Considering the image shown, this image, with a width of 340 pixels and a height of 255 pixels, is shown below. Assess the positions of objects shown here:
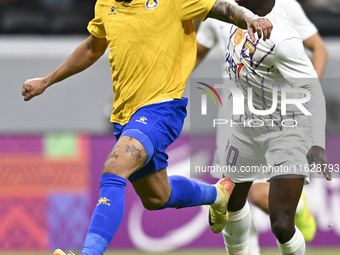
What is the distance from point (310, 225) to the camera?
4.84 meters

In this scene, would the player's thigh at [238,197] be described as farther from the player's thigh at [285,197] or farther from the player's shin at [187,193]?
the player's thigh at [285,197]

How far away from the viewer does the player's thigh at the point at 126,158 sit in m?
3.06

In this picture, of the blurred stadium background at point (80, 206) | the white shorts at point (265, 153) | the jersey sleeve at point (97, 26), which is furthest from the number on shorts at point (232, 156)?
the blurred stadium background at point (80, 206)

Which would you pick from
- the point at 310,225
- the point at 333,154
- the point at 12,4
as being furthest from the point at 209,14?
the point at 12,4

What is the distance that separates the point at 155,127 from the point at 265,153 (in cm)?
95

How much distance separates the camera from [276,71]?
3.66 m

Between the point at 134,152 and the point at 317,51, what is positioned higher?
the point at 317,51

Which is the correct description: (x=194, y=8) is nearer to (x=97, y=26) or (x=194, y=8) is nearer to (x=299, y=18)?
(x=97, y=26)

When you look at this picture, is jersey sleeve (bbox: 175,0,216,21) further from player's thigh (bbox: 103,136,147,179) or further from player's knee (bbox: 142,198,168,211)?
player's knee (bbox: 142,198,168,211)

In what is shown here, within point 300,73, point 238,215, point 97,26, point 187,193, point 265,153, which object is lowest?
point 238,215

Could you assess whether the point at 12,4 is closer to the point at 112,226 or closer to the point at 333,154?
the point at 333,154

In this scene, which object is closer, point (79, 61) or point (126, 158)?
point (126, 158)

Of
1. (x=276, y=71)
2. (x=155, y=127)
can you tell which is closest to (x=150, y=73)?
(x=155, y=127)

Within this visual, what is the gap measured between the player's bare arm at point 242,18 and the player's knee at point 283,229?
120cm
